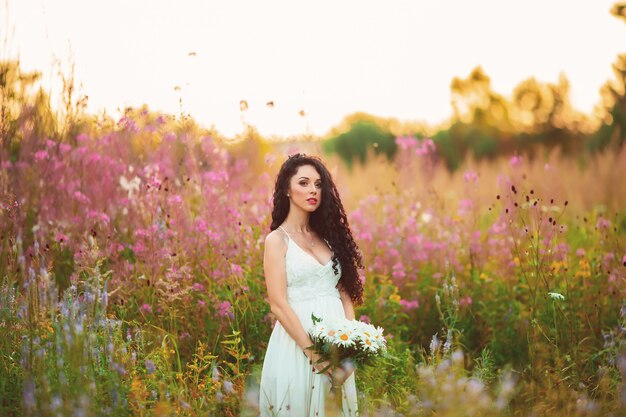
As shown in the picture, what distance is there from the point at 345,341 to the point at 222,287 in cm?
189

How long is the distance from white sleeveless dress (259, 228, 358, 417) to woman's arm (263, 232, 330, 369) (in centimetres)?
5

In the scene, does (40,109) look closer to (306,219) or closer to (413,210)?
(306,219)

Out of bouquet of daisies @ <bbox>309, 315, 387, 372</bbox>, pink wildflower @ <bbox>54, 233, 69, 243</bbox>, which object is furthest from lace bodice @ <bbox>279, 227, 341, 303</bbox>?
pink wildflower @ <bbox>54, 233, 69, 243</bbox>

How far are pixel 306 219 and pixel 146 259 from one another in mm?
1438

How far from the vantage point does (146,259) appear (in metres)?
4.94

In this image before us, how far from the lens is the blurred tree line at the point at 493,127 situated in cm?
2259

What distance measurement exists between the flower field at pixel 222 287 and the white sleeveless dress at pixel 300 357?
20 centimetres

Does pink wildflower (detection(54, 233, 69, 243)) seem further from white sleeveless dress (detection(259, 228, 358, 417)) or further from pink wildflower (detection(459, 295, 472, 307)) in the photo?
pink wildflower (detection(459, 295, 472, 307))

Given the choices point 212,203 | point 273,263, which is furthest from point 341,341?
point 212,203

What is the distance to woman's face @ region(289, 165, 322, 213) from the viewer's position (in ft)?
12.9

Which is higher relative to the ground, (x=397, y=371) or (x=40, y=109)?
(x=40, y=109)

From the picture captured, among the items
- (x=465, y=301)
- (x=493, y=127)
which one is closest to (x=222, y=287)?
(x=465, y=301)

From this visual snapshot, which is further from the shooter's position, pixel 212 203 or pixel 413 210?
pixel 413 210

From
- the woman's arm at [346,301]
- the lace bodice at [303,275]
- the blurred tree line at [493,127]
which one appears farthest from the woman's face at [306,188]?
the blurred tree line at [493,127]
